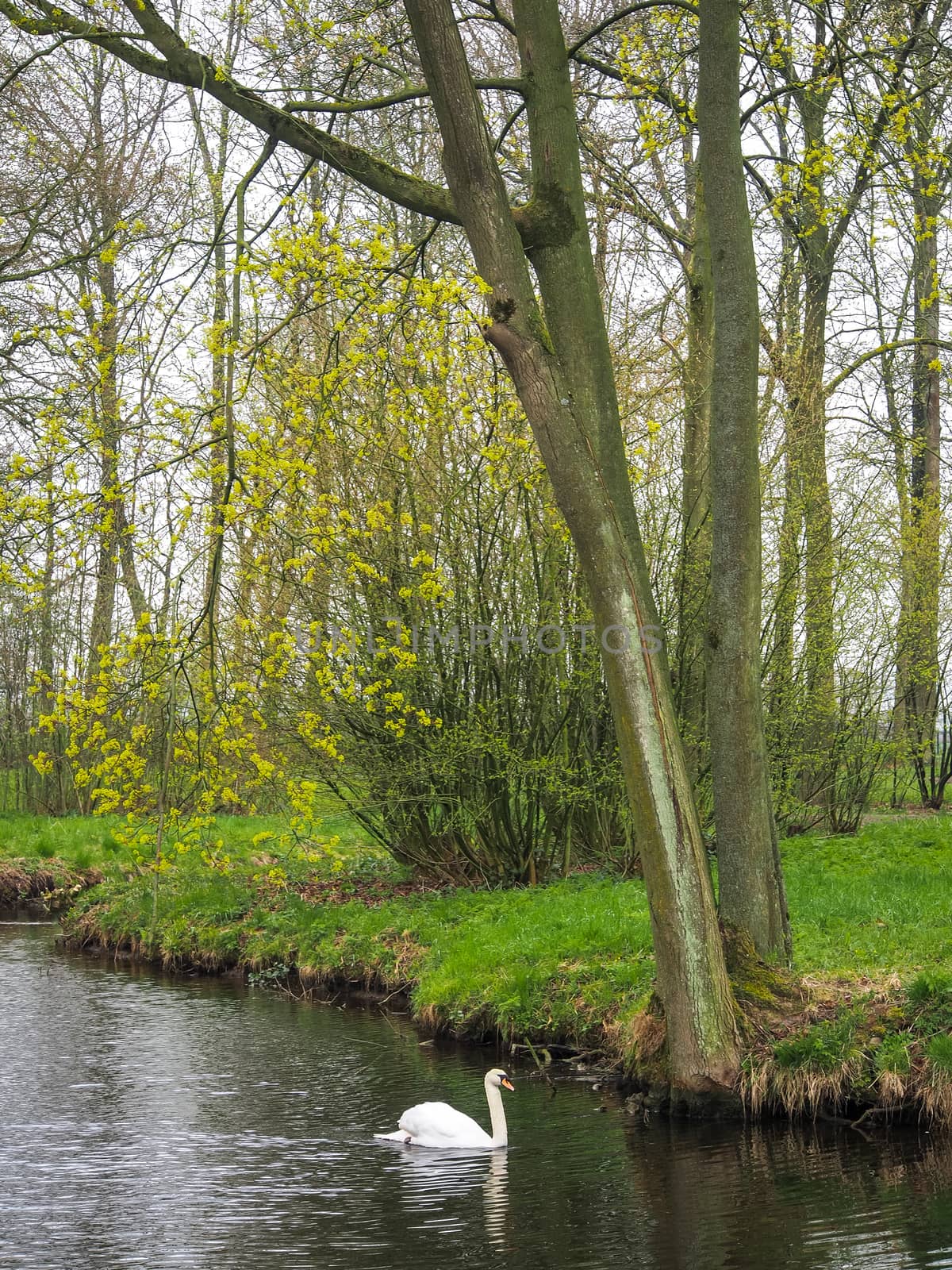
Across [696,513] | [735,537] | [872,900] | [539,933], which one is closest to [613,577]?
[735,537]

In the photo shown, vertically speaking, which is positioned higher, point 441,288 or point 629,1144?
point 441,288

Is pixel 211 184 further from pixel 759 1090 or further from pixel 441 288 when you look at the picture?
pixel 759 1090

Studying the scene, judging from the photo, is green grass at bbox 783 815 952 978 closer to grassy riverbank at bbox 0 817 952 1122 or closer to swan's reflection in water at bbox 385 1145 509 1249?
grassy riverbank at bbox 0 817 952 1122

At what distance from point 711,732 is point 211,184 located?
5.76 m

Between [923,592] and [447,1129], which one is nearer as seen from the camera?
[447,1129]

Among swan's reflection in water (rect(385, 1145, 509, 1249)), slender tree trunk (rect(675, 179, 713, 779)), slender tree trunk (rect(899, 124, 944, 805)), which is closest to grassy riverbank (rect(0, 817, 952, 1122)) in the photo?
swan's reflection in water (rect(385, 1145, 509, 1249))

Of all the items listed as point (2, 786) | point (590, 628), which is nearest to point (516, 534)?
point (590, 628)

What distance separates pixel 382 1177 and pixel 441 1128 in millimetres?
551

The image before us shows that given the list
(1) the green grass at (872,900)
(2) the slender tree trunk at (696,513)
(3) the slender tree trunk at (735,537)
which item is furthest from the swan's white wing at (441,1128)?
(2) the slender tree trunk at (696,513)

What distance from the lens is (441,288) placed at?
7.31m

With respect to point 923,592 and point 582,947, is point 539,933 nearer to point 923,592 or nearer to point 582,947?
point 582,947

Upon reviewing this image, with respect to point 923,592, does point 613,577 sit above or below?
below

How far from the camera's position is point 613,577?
7609 mm

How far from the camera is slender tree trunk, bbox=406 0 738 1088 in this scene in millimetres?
7438
